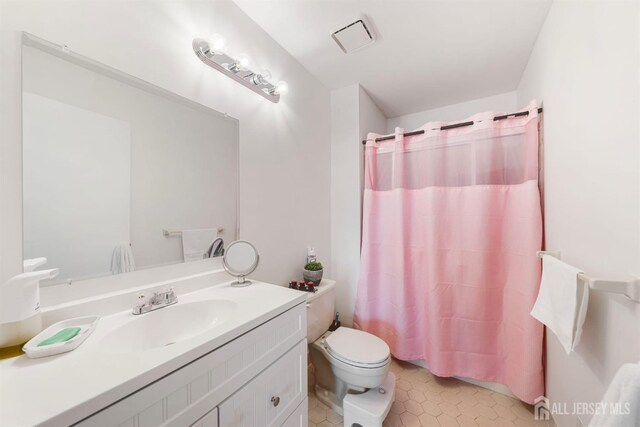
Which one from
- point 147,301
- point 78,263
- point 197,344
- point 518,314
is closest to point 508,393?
point 518,314

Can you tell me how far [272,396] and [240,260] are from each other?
589 millimetres

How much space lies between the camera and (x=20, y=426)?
367 millimetres

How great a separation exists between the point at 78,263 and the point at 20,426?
54 centimetres

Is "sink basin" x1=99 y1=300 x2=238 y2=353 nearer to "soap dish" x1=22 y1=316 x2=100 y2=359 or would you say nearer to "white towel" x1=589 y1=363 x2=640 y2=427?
"soap dish" x1=22 y1=316 x2=100 y2=359

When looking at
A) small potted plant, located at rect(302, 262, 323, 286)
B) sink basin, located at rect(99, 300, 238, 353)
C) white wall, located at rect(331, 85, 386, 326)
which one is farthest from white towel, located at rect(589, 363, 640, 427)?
white wall, located at rect(331, 85, 386, 326)

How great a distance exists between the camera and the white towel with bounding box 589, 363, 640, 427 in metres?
0.48

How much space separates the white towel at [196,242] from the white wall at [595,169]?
58.8 inches

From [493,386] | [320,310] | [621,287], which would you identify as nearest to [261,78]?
[320,310]

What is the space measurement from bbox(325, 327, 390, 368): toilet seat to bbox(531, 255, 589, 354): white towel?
0.76 metres

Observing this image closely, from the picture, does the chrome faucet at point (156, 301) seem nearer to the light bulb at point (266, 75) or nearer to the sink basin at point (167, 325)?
the sink basin at point (167, 325)

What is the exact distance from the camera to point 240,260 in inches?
46.2

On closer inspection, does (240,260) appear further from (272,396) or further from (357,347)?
(357,347)


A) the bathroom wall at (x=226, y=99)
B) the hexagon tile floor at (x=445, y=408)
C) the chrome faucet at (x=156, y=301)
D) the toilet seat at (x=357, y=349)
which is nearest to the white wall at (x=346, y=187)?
the bathroom wall at (x=226, y=99)

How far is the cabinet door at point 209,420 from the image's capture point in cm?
61
